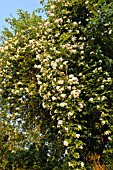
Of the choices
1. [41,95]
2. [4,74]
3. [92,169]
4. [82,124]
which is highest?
[4,74]

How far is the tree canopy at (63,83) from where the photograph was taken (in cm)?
1040

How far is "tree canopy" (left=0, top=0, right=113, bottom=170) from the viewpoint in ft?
34.1

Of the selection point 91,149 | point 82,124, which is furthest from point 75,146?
point 91,149

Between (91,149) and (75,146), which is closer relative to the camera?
(75,146)

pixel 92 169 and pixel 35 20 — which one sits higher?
pixel 35 20

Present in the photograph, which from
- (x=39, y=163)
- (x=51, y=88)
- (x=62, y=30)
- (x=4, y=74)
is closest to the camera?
(x=51, y=88)

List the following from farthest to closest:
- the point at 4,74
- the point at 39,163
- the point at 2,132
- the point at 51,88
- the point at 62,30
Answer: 1. the point at 39,163
2. the point at 2,132
3. the point at 4,74
4. the point at 62,30
5. the point at 51,88

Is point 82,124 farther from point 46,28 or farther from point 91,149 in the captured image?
point 46,28

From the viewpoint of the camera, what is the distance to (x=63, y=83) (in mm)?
10578

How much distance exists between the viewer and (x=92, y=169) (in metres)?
11.5

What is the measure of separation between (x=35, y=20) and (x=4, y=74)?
239 centimetres

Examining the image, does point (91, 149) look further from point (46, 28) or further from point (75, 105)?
point (46, 28)

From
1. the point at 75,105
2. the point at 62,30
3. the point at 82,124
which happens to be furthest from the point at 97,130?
the point at 62,30

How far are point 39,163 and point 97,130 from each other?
5321 millimetres
